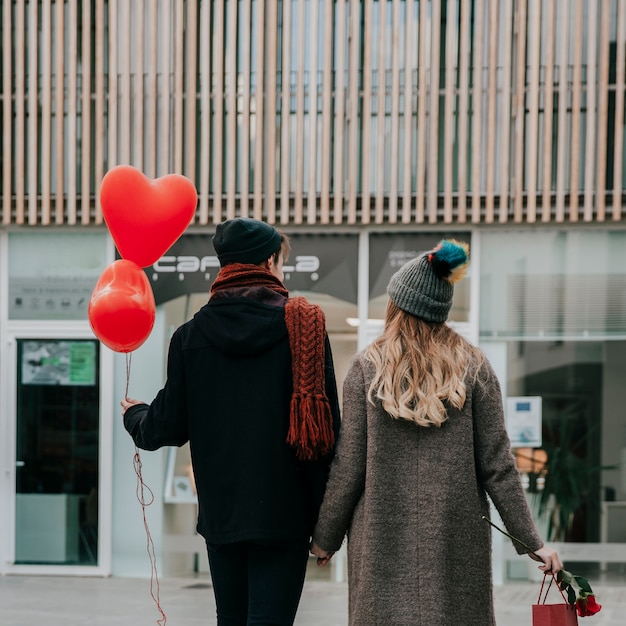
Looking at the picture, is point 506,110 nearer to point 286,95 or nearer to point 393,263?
point 393,263

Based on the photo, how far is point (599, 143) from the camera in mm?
8469

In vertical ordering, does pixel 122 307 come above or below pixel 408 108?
below

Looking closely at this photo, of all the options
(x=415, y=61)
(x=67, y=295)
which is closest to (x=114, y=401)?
(x=67, y=295)

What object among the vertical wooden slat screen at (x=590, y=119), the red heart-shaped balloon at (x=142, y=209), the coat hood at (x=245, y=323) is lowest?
the coat hood at (x=245, y=323)

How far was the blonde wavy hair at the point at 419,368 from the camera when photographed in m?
3.18

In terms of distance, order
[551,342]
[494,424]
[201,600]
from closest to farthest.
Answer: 1. [494,424]
2. [201,600]
3. [551,342]

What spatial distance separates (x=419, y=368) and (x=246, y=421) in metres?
0.59

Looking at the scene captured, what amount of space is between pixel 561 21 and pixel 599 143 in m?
1.10

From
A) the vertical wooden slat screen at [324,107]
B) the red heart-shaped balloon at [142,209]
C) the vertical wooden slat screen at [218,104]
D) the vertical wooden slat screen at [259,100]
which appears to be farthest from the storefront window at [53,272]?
the red heart-shaped balloon at [142,209]

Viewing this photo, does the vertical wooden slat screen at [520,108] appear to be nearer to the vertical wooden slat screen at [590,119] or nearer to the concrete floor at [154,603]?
the vertical wooden slat screen at [590,119]

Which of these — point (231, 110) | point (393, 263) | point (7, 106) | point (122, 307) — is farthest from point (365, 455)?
point (7, 106)

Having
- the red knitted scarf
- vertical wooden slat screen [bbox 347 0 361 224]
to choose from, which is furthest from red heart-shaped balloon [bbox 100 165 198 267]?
vertical wooden slat screen [bbox 347 0 361 224]

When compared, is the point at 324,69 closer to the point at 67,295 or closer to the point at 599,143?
the point at 599,143

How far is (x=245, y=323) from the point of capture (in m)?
3.26
